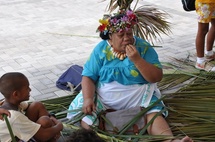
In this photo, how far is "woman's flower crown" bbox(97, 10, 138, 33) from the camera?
2.30m

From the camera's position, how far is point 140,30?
129 inches

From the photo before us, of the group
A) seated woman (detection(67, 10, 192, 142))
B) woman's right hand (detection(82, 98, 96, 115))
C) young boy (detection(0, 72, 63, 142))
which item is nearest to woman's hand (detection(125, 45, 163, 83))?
seated woman (detection(67, 10, 192, 142))

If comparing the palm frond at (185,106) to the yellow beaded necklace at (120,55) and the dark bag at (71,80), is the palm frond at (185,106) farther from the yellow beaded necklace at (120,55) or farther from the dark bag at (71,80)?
the yellow beaded necklace at (120,55)

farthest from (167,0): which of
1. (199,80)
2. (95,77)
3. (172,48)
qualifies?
(95,77)

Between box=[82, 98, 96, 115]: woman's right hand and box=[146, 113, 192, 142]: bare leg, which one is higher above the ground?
box=[82, 98, 96, 115]: woman's right hand

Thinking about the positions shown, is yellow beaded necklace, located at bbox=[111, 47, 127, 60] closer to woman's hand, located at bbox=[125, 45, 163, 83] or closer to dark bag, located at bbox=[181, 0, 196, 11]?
woman's hand, located at bbox=[125, 45, 163, 83]

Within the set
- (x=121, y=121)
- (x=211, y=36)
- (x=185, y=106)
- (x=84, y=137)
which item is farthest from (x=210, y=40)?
(x=84, y=137)

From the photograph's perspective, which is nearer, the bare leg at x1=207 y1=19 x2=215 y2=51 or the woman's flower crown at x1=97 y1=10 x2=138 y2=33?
the woman's flower crown at x1=97 y1=10 x2=138 y2=33

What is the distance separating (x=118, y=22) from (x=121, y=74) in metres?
0.37

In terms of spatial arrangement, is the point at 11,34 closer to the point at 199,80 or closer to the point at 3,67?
the point at 3,67

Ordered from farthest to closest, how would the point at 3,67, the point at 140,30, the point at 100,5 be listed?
the point at 100,5
the point at 3,67
the point at 140,30

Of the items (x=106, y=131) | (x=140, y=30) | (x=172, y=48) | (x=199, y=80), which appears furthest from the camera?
(x=172, y=48)

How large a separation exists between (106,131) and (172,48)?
2.38 meters

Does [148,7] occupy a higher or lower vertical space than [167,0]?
higher
